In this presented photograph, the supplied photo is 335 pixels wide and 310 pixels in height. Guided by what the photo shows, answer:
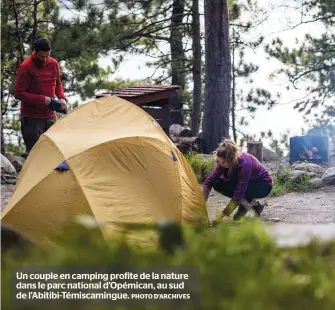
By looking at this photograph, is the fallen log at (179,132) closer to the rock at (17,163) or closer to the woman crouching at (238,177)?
the rock at (17,163)

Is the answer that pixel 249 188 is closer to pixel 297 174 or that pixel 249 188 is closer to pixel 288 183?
pixel 288 183

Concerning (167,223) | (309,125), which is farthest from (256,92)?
(167,223)

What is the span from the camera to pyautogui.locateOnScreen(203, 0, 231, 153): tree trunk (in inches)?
456

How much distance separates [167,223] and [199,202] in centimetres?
480

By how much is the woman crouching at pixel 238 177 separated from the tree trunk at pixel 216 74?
485 cm

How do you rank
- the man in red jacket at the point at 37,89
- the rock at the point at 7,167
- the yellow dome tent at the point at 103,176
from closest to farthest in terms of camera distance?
the yellow dome tent at the point at 103,176, the man in red jacket at the point at 37,89, the rock at the point at 7,167

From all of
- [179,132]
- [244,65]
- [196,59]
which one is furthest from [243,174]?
[244,65]

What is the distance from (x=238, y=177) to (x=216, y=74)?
5.51 meters

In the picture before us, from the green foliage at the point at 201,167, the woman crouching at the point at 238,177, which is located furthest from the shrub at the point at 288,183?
the woman crouching at the point at 238,177

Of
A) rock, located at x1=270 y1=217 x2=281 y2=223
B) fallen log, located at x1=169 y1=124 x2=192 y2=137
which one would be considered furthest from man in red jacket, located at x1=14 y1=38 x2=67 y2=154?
fallen log, located at x1=169 y1=124 x2=192 y2=137

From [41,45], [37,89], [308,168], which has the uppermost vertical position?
[41,45]

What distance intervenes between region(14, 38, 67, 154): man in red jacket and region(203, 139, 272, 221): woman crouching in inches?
82.4

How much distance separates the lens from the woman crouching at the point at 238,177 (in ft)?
20.3

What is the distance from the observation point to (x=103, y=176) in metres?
5.73
